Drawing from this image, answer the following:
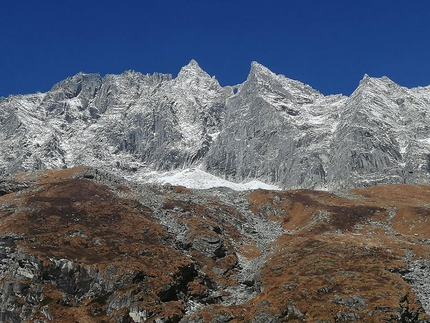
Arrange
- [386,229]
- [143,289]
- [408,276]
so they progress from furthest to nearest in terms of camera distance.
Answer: [386,229]
[408,276]
[143,289]

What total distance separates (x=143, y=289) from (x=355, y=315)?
69.0 ft

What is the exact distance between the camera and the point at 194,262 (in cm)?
6444

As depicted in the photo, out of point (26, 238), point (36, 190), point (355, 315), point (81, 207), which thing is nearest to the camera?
point (355, 315)

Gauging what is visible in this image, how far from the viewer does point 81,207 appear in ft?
249

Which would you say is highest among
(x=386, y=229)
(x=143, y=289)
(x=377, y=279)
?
(x=386, y=229)

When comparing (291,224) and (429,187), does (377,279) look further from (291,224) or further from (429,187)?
(429,187)

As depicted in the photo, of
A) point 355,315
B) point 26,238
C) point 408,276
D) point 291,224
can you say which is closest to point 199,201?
point 291,224

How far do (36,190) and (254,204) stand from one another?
42.2 m

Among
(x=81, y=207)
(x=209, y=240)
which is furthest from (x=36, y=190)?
(x=209, y=240)

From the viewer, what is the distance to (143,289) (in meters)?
52.8

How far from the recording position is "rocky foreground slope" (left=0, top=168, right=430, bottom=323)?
162ft

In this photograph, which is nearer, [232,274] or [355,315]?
[355,315]

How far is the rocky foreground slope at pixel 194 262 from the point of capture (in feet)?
162

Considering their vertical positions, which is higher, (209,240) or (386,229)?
(386,229)
